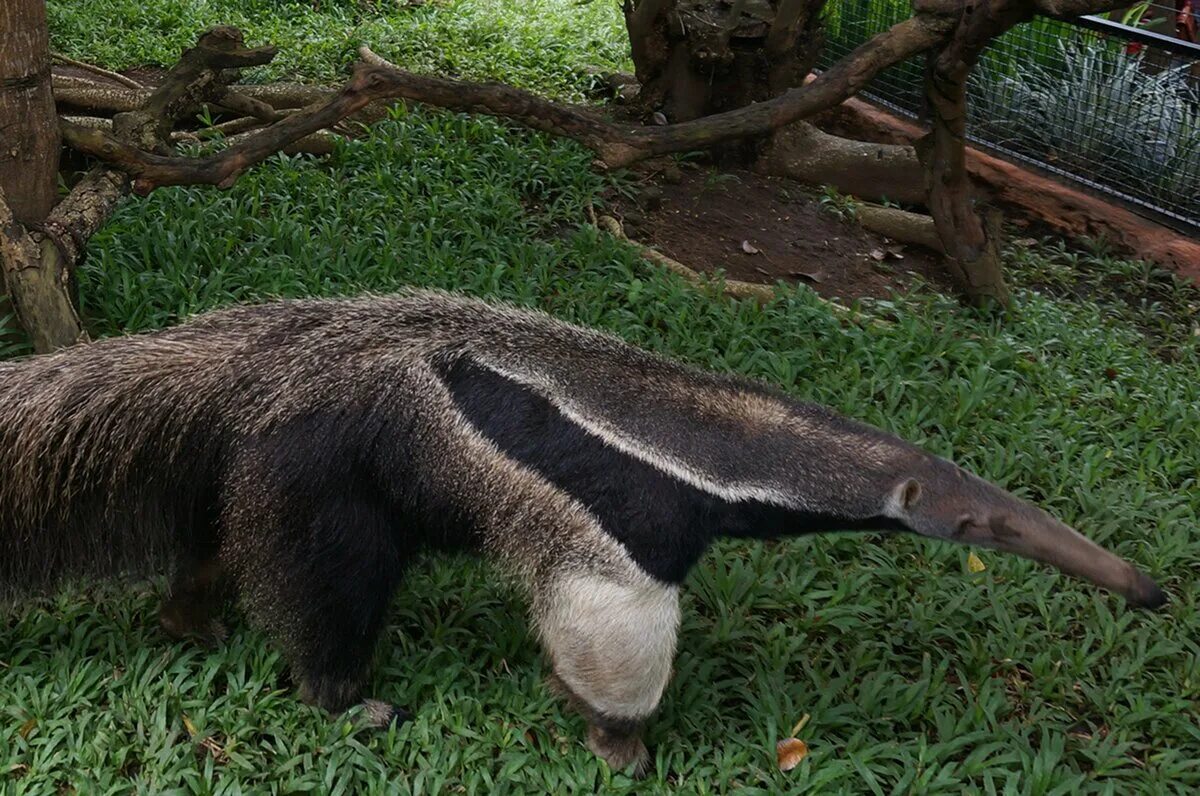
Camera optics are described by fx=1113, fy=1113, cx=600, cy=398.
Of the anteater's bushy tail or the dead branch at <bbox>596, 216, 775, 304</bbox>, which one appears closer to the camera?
the anteater's bushy tail

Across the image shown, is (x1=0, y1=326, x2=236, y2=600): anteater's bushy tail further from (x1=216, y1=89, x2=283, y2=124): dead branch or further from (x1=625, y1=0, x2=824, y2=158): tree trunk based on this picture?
(x1=625, y1=0, x2=824, y2=158): tree trunk

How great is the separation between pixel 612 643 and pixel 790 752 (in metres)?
0.78

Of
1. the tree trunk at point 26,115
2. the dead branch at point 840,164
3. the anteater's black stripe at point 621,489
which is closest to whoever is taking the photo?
the anteater's black stripe at point 621,489

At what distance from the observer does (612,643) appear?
2.96 m

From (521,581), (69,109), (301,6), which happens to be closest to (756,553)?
(521,581)

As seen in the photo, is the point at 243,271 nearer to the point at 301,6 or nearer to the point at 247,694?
the point at 247,694

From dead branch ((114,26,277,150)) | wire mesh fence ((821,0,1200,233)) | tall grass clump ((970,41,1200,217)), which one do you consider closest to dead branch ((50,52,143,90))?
dead branch ((114,26,277,150))

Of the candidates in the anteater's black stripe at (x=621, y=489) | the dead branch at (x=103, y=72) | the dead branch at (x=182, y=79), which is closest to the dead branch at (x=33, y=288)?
the dead branch at (x=182, y=79)

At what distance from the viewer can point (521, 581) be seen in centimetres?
318

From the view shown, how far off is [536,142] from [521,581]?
13.6 feet

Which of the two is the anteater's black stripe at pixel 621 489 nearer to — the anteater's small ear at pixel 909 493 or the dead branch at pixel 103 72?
the anteater's small ear at pixel 909 493

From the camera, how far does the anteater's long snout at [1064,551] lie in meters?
2.82

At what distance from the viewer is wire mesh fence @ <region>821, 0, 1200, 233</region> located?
7.02 meters

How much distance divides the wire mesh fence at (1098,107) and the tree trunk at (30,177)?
19.7 ft
